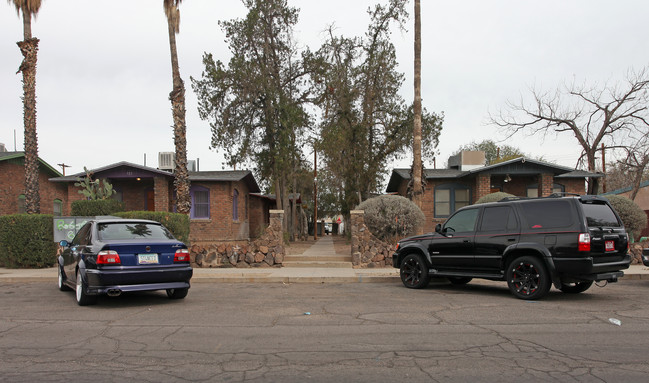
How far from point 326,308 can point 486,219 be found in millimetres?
3907

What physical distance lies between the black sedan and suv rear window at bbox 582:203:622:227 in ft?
24.3

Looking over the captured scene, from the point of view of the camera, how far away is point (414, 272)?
11.2m

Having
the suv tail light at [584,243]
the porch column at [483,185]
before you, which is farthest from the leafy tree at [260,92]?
the suv tail light at [584,243]

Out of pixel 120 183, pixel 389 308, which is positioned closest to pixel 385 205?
pixel 389 308

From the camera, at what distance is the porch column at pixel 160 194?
22.6 metres

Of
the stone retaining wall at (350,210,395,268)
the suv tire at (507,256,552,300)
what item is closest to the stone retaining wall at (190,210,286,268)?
the stone retaining wall at (350,210,395,268)

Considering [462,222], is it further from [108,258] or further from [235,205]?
[235,205]

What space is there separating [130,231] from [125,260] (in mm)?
848

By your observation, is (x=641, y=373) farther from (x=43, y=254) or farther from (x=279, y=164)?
(x=279, y=164)

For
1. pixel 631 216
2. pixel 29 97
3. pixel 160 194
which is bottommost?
pixel 631 216

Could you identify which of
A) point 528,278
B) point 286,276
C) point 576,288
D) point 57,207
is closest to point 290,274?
point 286,276

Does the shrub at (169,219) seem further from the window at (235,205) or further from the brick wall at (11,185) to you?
the brick wall at (11,185)

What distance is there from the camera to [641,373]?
483cm

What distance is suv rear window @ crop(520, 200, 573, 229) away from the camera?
8859 millimetres
